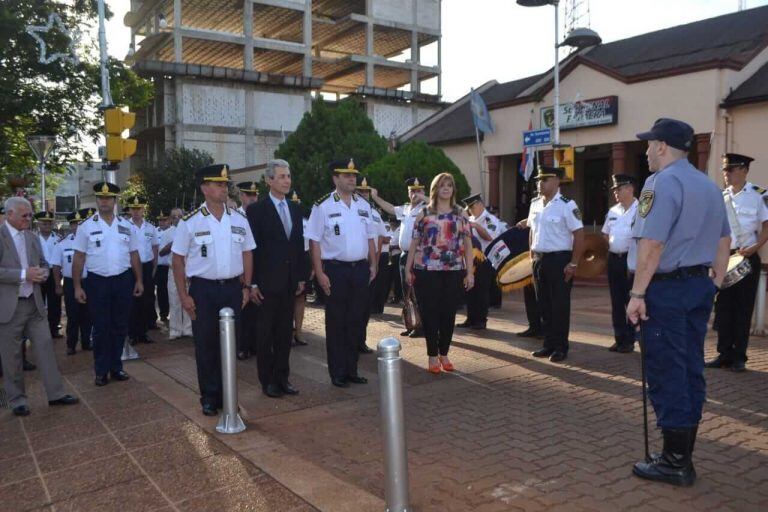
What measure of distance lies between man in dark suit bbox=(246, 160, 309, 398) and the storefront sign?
15.9 meters

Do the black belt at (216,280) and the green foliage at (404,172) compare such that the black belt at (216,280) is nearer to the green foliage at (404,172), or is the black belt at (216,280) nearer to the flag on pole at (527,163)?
the flag on pole at (527,163)

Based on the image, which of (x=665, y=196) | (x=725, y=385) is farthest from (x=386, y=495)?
(x=725, y=385)

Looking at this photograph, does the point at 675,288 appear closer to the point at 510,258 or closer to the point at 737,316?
the point at 737,316

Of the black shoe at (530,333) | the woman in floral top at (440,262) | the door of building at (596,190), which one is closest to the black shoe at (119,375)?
the woman in floral top at (440,262)

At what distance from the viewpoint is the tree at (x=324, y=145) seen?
1006 inches

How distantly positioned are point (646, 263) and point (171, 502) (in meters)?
3.17

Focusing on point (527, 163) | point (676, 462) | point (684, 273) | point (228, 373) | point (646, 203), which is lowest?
point (676, 462)

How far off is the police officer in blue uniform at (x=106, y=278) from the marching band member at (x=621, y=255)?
5.59m

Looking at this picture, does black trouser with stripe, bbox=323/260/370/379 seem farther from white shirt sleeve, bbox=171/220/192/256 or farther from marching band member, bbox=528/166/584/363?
marching band member, bbox=528/166/584/363

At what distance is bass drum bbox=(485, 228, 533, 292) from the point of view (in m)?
8.27

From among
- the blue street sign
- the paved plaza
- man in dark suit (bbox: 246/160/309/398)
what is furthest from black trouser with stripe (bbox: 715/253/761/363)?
the blue street sign

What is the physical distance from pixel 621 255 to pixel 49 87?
19.0 metres

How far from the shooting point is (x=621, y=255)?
7641 mm

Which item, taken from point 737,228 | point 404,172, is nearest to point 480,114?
point 404,172
